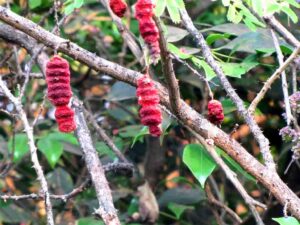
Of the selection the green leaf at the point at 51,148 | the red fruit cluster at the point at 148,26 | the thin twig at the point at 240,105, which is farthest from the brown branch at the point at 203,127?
the green leaf at the point at 51,148

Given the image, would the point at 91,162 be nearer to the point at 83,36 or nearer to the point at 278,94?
the point at 278,94

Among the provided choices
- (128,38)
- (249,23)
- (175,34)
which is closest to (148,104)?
(249,23)

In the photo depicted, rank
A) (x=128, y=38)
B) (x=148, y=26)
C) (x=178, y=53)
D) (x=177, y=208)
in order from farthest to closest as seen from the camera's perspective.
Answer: (x=177, y=208)
(x=128, y=38)
(x=178, y=53)
(x=148, y=26)

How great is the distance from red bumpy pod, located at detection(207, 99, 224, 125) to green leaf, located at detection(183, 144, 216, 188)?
0.20 m

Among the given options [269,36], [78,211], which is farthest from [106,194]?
[78,211]

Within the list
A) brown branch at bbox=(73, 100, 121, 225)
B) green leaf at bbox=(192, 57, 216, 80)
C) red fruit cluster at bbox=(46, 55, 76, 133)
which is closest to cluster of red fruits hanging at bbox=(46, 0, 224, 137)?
red fruit cluster at bbox=(46, 55, 76, 133)

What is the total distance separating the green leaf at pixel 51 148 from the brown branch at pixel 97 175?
238 mm

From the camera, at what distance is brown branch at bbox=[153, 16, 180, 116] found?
1.04 meters

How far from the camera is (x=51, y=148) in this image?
A: 1897mm

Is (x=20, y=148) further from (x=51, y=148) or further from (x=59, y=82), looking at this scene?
(x=59, y=82)

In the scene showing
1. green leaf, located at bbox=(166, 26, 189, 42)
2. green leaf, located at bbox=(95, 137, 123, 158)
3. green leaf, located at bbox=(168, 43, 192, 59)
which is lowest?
green leaf, located at bbox=(95, 137, 123, 158)

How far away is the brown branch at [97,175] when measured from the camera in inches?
54.4

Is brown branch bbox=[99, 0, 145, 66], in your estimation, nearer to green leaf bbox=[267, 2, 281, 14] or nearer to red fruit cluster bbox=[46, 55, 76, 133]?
green leaf bbox=[267, 2, 281, 14]

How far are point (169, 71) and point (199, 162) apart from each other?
1.41 feet
